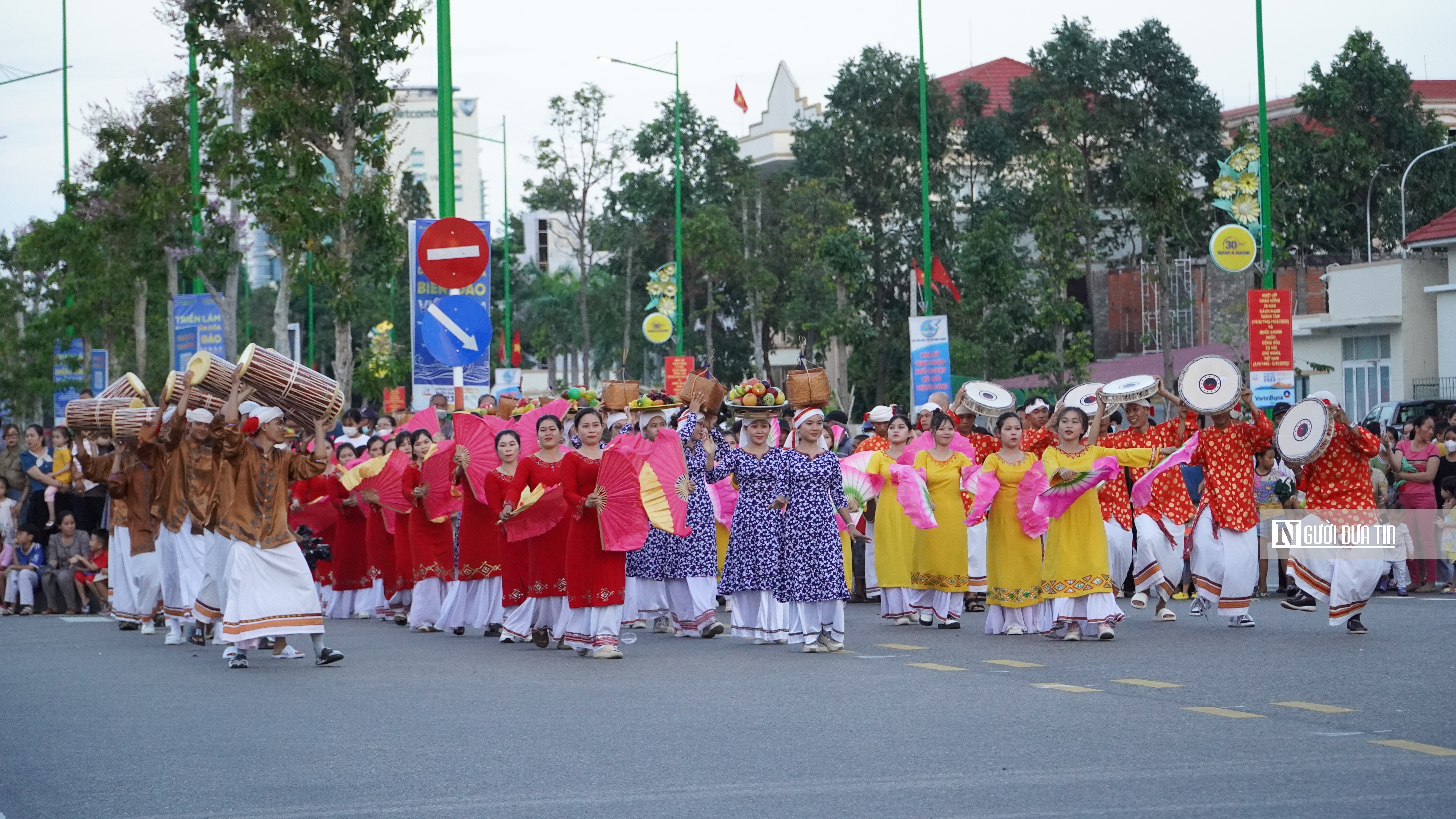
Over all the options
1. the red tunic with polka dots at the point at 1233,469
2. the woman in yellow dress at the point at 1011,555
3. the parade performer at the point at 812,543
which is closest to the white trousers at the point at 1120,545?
the red tunic with polka dots at the point at 1233,469

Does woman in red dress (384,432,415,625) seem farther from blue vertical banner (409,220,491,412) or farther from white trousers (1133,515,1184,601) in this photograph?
white trousers (1133,515,1184,601)

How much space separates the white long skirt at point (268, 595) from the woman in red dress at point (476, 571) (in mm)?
2553

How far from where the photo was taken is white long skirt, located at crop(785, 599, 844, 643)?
12.4 metres

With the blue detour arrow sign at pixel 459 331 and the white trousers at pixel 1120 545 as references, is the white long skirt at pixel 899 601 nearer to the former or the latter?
the white trousers at pixel 1120 545

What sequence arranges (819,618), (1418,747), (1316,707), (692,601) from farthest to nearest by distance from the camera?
(692,601) < (819,618) < (1316,707) < (1418,747)

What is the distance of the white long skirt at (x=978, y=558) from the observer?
52.6 ft

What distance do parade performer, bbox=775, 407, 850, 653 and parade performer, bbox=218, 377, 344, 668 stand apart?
3.08m

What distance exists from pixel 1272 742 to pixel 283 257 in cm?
2022

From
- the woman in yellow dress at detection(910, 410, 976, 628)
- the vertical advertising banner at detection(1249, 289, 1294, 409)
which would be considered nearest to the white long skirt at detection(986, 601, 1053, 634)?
the woman in yellow dress at detection(910, 410, 976, 628)

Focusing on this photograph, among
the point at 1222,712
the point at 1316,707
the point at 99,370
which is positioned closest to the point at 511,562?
the point at 1222,712

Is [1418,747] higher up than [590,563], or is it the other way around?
[590,563]

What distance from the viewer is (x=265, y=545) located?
11.6 m

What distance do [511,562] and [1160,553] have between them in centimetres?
515

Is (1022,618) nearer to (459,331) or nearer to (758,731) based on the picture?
(459,331)
